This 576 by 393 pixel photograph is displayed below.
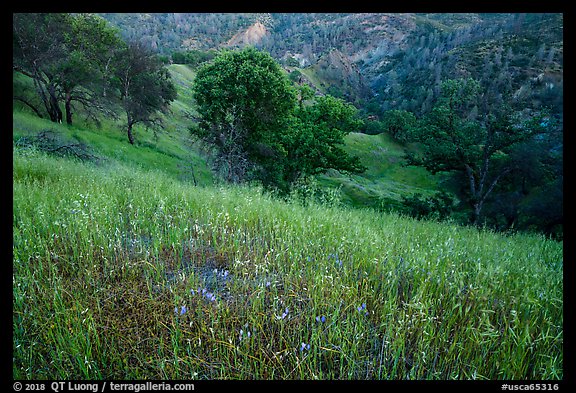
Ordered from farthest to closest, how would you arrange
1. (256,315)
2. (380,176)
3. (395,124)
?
(395,124) < (380,176) < (256,315)

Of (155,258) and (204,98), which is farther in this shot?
(204,98)

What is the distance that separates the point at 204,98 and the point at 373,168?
48502mm

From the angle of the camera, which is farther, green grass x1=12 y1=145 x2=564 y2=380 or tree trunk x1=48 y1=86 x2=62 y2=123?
tree trunk x1=48 y1=86 x2=62 y2=123

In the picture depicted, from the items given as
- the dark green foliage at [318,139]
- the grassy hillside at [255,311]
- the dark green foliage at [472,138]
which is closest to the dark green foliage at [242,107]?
the dark green foliage at [318,139]

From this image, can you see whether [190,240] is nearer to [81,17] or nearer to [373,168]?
[81,17]

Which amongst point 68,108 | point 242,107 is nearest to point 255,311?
point 242,107

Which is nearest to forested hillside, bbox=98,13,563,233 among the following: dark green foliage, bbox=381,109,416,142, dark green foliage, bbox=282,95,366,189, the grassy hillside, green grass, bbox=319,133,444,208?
dark green foliage, bbox=381,109,416,142

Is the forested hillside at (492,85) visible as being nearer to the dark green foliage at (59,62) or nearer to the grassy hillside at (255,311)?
the grassy hillside at (255,311)

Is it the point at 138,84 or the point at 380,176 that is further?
the point at 380,176

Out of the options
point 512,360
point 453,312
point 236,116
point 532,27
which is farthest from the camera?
point 532,27

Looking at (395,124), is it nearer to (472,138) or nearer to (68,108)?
(472,138)

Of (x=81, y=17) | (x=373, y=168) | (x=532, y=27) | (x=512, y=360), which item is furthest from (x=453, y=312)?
(x=532, y=27)

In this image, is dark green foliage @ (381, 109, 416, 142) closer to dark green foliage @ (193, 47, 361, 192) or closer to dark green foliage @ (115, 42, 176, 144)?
dark green foliage @ (193, 47, 361, 192)

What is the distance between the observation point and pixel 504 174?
18.7m
